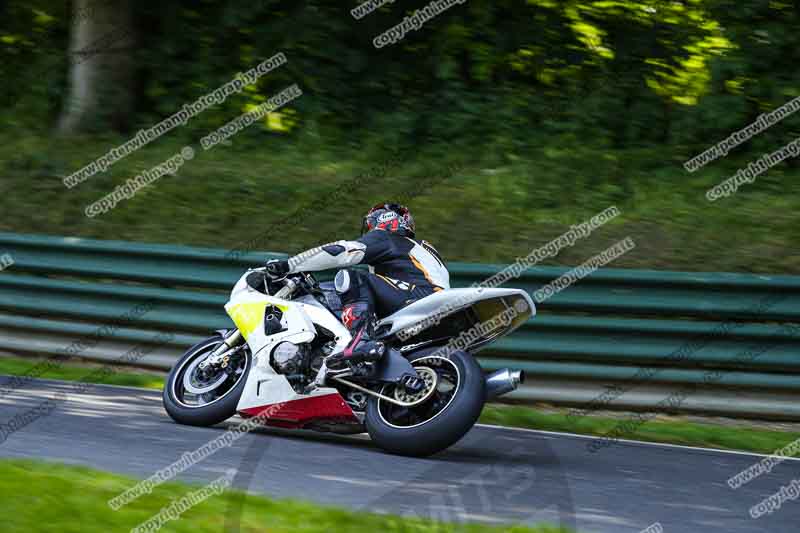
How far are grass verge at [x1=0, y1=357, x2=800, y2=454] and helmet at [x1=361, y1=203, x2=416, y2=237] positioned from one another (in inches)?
72.1

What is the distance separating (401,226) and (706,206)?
5.26 meters

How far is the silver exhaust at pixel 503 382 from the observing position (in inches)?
270

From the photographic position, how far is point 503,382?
688cm

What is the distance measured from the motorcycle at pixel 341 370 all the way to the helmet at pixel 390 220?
1.76 feet

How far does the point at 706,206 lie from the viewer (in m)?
11.8

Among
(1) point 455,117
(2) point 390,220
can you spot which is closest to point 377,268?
(2) point 390,220

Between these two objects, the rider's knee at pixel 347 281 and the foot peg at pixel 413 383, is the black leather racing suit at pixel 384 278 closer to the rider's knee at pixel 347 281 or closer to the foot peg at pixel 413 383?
the rider's knee at pixel 347 281

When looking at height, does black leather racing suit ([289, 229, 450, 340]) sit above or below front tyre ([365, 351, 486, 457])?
above

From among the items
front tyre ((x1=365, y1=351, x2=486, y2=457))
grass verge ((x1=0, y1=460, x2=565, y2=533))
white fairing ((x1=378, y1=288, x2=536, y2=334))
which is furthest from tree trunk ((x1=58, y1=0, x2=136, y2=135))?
grass verge ((x1=0, y1=460, x2=565, y2=533))

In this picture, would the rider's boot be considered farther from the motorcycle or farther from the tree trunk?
the tree trunk

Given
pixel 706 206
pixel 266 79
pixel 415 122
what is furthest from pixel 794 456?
pixel 266 79

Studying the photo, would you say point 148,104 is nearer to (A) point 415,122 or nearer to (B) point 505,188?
(A) point 415,122

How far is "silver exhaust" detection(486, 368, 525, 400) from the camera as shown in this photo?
22.5ft

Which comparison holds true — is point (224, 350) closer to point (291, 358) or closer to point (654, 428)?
point (291, 358)
